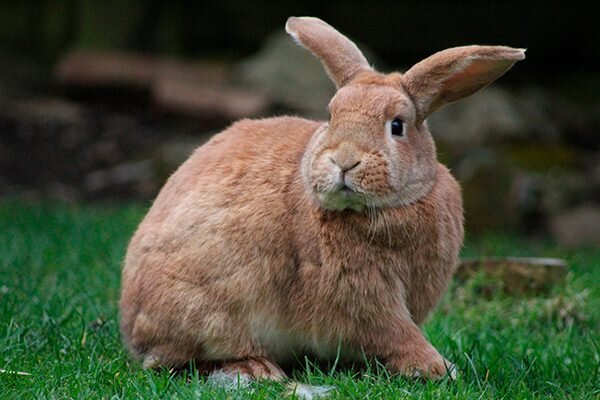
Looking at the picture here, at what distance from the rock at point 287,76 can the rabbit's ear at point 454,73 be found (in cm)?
599

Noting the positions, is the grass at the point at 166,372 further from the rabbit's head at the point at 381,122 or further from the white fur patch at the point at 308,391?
the rabbit's head at the point at 381,122

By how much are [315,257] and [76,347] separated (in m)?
1.05

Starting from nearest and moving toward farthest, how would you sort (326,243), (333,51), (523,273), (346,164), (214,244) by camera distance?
(346,164) → (326,243) → (214,244) → (333,51) → (523,273)

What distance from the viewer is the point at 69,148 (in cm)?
1036

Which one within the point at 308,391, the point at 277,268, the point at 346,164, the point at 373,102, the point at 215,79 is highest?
the point at 373,102

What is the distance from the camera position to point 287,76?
10289mm

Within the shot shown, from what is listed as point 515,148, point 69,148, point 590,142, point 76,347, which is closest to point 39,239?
point 76,347

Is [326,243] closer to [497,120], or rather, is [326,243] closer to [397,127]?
[397,127]

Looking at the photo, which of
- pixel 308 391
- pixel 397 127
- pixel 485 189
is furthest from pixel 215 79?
pixel 308 391

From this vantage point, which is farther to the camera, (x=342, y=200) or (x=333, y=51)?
(x=333, y=51)

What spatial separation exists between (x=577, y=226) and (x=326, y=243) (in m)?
5.71

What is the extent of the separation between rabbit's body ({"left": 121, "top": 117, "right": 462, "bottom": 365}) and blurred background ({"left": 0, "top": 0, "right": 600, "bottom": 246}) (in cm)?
539

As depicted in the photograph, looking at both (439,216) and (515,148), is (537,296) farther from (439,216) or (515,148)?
(515,148)

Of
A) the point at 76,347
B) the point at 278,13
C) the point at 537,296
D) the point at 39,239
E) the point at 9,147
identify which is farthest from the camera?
the point at 278,13
